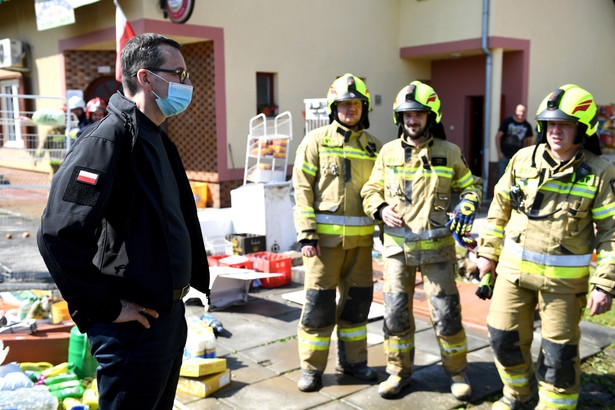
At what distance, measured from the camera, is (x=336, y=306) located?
4535 millimetres

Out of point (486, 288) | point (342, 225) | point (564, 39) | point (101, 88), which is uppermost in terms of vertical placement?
point (564, 39)

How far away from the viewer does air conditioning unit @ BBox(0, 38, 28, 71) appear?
14.1 metres

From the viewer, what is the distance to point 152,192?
2.29m

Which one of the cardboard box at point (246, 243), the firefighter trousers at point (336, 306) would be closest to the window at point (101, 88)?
the cardboard box at point (246, 243)

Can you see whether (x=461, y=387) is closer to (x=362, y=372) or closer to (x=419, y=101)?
(x=362, y=372)

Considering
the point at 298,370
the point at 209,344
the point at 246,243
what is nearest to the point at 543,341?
the point at 298,370

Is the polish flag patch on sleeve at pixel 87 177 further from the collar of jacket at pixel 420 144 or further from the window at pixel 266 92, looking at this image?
the window at pixel 266 92

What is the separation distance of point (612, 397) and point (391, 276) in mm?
1805

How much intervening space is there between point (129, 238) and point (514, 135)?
424 inches

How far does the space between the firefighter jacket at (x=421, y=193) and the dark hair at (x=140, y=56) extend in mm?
2257

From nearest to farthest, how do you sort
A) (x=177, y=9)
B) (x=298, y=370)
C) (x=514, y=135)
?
1. (x=298, y=370)
2. (x=177, y=9)
3. (x=514, y=135)

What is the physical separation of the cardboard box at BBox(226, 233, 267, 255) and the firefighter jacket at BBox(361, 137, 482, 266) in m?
3.87

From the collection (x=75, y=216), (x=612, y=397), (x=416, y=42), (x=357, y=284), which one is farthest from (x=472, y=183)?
(x=416, y=42)

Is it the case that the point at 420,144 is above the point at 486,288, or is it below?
above
